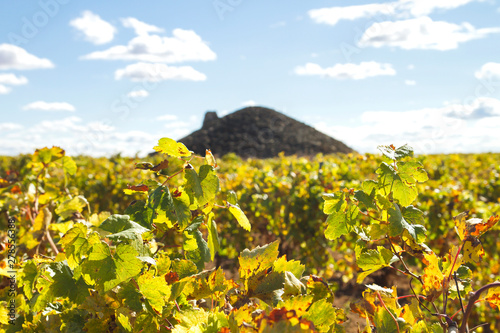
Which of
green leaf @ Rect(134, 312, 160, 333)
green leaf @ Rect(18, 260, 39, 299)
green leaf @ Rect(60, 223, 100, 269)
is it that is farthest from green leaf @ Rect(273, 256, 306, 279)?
green leaf @ Rect(18, 260, 39, 299)

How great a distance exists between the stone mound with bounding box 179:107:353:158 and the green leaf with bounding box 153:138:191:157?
107 ft

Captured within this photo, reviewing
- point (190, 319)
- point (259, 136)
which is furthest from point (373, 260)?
point (259, 136)

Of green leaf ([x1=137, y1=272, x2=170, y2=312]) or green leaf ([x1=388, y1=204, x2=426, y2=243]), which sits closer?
green leaf ([x1=137, y1=272, x2=170, y2=312])

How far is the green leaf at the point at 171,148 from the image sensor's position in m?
1.11

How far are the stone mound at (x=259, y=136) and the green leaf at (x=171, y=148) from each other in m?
32.7

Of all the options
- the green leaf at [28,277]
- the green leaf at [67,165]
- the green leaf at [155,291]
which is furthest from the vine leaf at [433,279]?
the green leaf at [67,165]

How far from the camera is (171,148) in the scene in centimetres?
112

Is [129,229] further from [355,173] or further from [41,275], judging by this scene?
[355,173]

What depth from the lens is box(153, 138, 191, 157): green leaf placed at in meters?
1.11

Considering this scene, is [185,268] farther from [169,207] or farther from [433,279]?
[433,279]

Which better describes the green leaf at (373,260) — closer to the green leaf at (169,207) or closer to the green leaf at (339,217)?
the green leaf at (339,217)

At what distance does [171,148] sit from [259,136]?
36407 mm

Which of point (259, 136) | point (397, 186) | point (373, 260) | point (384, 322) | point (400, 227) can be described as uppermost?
point (259, 136)

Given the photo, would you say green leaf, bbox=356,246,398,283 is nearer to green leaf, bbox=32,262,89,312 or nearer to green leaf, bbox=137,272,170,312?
green leaf, bbox=137,272,170,312
